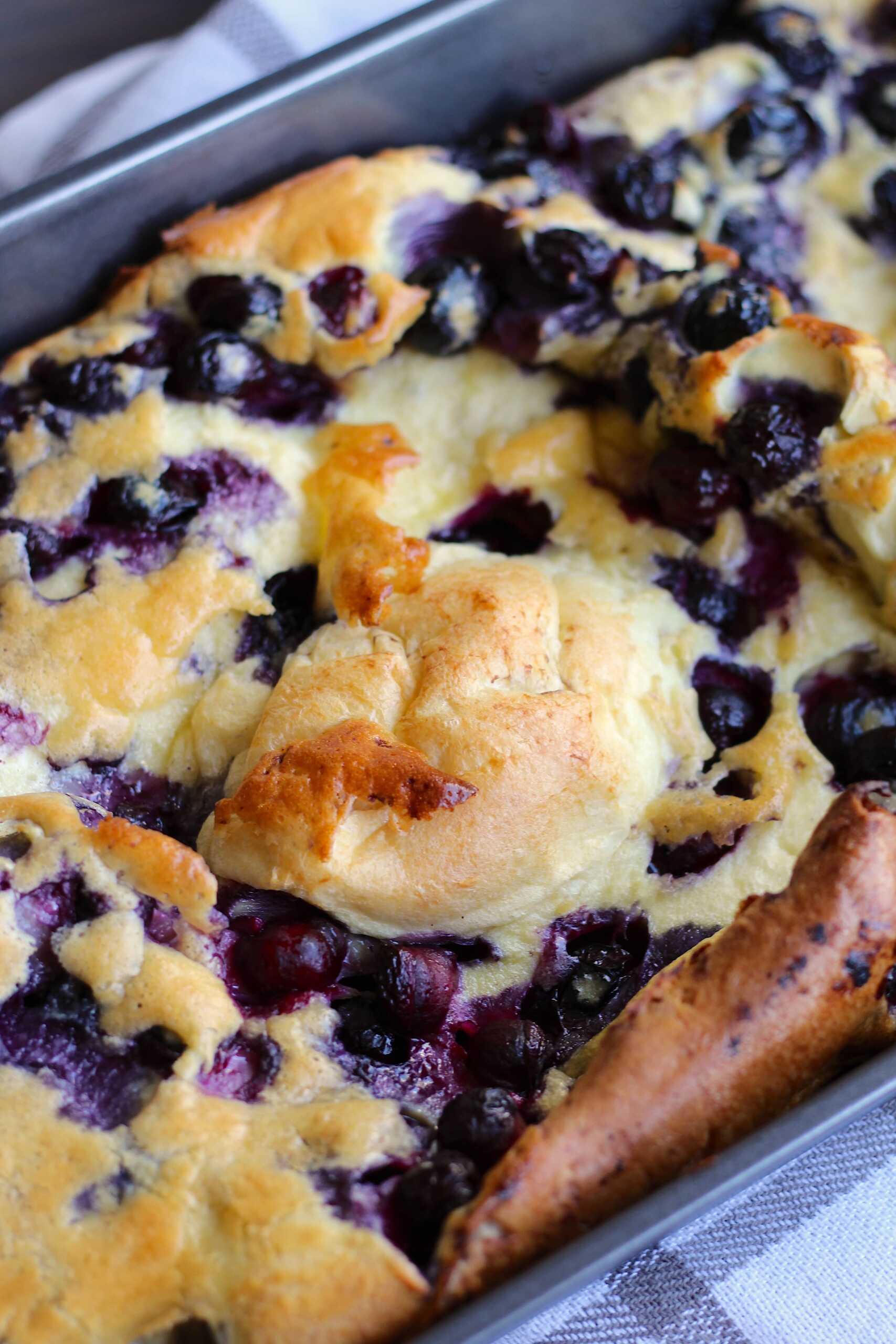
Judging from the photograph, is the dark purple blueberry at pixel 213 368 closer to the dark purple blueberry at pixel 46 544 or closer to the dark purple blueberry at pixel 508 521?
the dark purple blueberry at pixel 46 544

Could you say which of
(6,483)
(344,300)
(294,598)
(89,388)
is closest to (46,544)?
(6,483)

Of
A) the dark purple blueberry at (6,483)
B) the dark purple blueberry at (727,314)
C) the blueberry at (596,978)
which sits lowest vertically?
the blueberry at (596,978)

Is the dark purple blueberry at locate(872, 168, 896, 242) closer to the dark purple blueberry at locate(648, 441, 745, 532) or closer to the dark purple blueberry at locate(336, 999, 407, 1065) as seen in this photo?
the dark purple blueberry at locate(648, 441, 745, 532)

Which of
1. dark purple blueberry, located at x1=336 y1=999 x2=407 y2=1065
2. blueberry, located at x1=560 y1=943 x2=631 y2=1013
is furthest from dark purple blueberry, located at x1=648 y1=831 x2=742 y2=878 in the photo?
dark purple blueberry, located at x1=336 y1=999 x2=407 y2=1065

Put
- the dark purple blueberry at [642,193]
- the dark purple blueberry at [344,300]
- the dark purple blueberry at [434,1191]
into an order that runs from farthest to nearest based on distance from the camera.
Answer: the dark purple blueberry at [642,193], the dark purple blueberry at [344,300], the dark purple blueberry at [434,1191]

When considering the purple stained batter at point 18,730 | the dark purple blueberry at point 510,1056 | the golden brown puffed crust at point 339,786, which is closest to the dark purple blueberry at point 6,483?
the purple stained batter at point 18,730

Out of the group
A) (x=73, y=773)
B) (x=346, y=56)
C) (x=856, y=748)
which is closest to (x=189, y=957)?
(x=73, y=773)

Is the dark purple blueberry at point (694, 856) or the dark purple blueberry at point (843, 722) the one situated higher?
the dark purple blueberry at point (694, 856)
